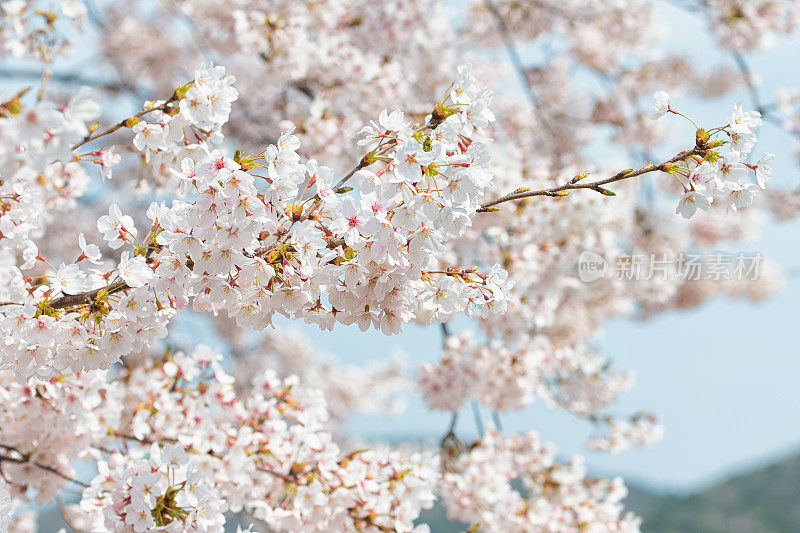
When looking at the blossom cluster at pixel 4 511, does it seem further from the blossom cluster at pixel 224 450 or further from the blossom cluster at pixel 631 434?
the blossom cluster at pixel 631 434

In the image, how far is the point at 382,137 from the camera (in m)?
1.74

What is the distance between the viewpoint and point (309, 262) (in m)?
1.71

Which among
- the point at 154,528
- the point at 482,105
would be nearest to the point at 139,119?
the point at 482,105

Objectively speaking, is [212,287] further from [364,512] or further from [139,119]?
[364,512]

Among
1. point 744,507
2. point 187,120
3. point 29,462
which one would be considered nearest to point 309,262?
point 187,120

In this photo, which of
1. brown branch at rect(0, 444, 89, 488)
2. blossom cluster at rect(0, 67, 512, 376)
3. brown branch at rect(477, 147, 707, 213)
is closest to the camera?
blossom cluster at rect(0, 67, 512, 376)

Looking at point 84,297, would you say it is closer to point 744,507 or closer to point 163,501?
point 163,501

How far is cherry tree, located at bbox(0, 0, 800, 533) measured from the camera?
5.56ft

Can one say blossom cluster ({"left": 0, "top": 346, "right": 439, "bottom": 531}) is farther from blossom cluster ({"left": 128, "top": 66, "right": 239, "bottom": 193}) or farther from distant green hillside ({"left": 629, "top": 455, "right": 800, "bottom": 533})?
distant green hillside ({"left": 629, "top": 455, "right": 800, "bottom": 533})

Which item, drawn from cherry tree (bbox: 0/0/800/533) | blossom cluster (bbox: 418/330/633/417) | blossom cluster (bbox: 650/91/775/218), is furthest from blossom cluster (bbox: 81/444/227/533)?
blossom cluster (bbox: 418/330/633/417)

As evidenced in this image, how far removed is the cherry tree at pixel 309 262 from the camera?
1.69 meters

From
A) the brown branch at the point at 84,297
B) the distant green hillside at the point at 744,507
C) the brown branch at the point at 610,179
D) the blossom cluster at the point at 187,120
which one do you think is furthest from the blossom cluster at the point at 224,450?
the distant green hillside at the point at 744,507

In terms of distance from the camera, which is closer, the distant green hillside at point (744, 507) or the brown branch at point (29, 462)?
the brown branch at point (29, 462)

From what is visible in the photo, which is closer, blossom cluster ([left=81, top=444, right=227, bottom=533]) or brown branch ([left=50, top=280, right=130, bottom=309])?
brown branch ([left=50, top=280, right=130, bottom=309])
